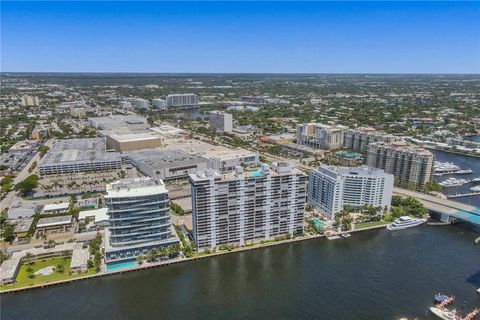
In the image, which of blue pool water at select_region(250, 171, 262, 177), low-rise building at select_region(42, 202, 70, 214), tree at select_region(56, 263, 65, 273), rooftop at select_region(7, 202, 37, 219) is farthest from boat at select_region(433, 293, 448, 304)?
rooftop at select_region(7, 202, 37, 219)

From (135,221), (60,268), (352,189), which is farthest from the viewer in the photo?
(352,189)

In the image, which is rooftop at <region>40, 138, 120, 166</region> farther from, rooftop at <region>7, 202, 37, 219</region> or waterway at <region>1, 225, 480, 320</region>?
waterway at <region>1, 225, 480, 320</region>

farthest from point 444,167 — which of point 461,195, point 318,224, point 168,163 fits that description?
point 168,163

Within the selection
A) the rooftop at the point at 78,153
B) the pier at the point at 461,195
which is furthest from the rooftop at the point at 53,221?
the pier at the point at 461,195

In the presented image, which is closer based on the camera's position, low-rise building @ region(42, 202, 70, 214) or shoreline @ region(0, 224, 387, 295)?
shoreline @ region(0, 224, 387, 295)

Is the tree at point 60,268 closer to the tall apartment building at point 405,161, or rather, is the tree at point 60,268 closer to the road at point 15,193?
the road at point 15,193

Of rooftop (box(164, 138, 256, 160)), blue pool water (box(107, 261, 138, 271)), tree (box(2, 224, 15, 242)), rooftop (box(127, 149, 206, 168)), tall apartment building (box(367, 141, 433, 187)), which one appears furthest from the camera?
rooftop (box(164, 138, 256, 160))

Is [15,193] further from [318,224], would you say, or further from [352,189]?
[352,189]
